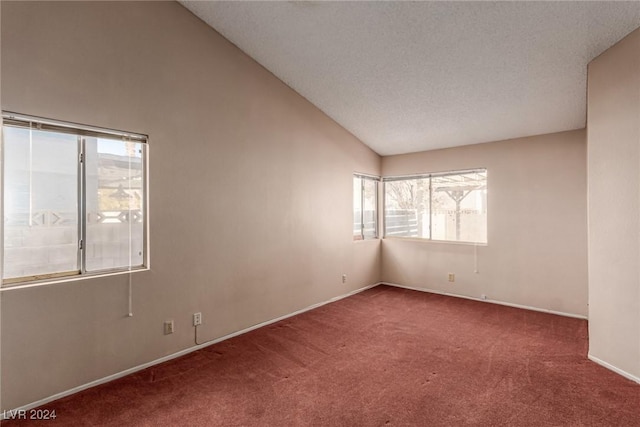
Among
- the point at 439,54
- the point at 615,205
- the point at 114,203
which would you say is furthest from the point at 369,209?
the point at 114,203

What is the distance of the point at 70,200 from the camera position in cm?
248

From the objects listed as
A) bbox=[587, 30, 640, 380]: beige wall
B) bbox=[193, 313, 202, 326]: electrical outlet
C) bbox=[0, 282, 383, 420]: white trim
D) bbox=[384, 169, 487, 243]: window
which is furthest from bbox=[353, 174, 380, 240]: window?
bbox=[587, 30, 640, 380]: beige wall

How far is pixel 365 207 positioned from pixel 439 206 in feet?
4.05

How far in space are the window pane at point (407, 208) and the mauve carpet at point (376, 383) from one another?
6.91 ft

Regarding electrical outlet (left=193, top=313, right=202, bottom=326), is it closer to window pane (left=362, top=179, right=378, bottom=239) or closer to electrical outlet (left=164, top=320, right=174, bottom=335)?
electrical outlet (left=164, top=320, right=174, bottom=335)

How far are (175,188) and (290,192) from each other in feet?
4.94

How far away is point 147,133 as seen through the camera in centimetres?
280

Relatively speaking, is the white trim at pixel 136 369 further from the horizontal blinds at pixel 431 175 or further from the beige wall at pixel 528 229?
the horizontal blinds at pixel 431 175

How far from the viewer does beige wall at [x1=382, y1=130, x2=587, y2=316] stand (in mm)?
4059

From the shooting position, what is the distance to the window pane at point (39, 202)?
2.21 metres

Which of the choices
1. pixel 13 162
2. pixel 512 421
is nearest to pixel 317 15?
pixel 13 162

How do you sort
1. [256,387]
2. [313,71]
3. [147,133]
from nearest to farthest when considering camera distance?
1. [256,387]
2. [147,133]
3. [313,71]

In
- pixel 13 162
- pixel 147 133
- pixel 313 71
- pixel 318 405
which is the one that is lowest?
pixel 318 405

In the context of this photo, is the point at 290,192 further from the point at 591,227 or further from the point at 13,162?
the point at 591,227
